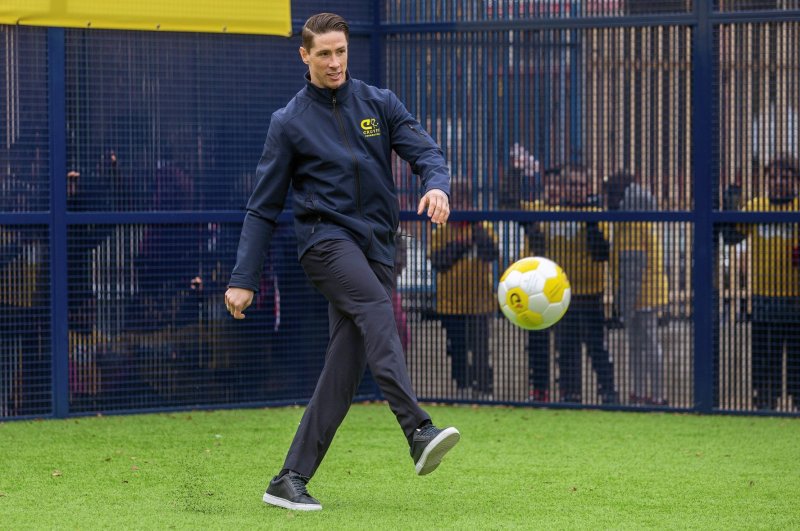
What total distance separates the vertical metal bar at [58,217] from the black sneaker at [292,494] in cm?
338

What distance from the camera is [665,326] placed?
9133 mm

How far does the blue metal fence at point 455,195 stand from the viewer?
28.8 ft

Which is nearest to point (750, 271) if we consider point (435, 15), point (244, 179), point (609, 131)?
point (609, 131)

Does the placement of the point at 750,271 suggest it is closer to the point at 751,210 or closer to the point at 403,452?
the point at 751,210

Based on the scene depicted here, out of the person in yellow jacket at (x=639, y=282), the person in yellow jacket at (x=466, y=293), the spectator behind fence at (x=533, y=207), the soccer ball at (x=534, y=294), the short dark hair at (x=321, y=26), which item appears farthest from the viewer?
the person in yellow jacket at (x=466, y=293)

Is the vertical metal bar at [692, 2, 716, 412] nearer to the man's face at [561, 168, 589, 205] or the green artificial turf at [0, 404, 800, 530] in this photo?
the green artificial turf at [0, 404, 800, 530]

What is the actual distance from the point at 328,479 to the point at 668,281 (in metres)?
3.38

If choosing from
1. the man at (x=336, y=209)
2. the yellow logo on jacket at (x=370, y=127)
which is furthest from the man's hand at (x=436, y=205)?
the yellow logo on jacket at (x=370, y=127)

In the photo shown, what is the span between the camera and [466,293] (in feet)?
30.9

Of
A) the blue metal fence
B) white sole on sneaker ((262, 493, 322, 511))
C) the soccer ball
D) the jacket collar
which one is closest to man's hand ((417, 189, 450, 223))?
the jacket collar

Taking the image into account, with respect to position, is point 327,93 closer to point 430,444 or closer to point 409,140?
point 409,140

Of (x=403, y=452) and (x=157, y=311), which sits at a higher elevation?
(x=157, y=311)

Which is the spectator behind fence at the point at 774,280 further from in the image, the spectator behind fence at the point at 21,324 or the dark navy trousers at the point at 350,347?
the spectator behind fence at the point at 21,324

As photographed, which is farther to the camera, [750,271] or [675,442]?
[750,271]
